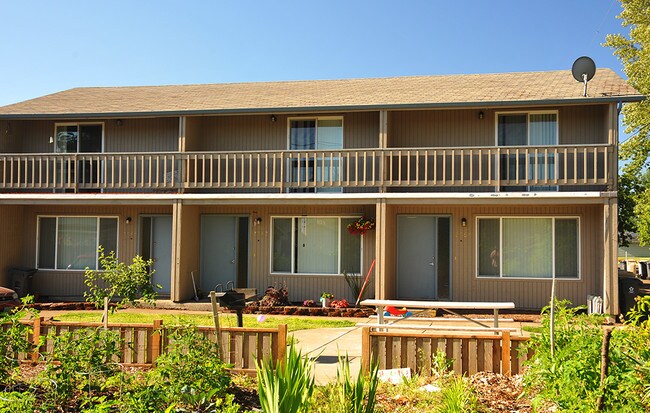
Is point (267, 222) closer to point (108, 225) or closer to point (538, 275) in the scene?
point (108, 225)

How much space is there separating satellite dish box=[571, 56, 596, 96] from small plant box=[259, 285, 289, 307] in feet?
30.9

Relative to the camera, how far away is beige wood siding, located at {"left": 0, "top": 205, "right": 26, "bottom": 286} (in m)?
17.4

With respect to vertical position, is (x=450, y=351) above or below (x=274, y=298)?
above

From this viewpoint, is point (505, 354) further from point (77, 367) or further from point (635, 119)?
point (635, 119)

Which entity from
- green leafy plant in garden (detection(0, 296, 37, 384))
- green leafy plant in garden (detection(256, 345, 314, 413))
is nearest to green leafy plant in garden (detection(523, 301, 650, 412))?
green leafy plant in garden (detection(256, 345, 314, 413))

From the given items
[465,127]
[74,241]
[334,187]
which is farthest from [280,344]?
[74,241]

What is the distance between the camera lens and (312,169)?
16.7 meters

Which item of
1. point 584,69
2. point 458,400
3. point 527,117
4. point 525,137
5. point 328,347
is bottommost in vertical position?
point 328,347

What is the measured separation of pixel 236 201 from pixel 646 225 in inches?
691

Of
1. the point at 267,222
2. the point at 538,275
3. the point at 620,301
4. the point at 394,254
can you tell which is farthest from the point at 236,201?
the point at 620,301

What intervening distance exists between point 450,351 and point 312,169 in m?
9.67

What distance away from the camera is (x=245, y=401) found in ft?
21.5

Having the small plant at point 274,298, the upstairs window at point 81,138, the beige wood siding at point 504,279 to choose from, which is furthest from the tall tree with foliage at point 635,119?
the upstairs window at point 81,138

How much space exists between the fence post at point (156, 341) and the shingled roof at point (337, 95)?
934 cm
